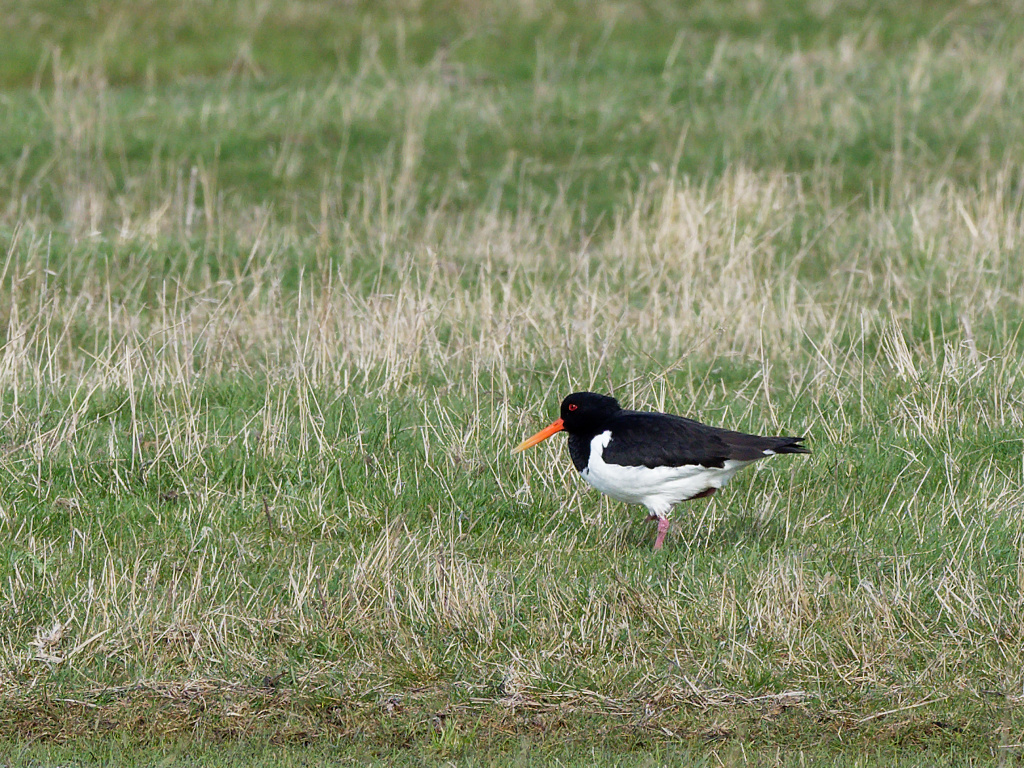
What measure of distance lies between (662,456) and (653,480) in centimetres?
12

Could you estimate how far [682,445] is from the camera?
19.8 feet

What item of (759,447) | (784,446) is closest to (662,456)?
(759,447)

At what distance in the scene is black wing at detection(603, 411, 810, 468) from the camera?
596 cm

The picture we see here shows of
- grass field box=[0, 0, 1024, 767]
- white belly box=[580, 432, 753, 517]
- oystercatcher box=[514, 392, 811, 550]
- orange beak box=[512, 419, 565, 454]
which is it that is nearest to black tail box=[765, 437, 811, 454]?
oystercatcher box=[514, 392, 811, 550]

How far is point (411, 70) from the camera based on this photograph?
18.5 m

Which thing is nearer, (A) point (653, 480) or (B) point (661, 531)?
(A) point (653, 480)

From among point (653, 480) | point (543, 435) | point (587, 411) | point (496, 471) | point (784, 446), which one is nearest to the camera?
point (784, 446)

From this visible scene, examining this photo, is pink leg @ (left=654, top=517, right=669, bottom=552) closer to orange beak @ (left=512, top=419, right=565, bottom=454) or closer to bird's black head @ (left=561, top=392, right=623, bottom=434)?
bird's black head @ (left=561, top=392, right=623, bottom=434)

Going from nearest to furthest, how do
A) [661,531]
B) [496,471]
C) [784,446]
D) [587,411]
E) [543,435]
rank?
[784,446]
[661,531]
[587,411]
[543,435]
[496,471]

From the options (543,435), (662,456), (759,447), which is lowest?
(543,435)

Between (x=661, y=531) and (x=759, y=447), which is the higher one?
(x=759, y=447)

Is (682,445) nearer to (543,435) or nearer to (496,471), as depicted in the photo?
(543,435)

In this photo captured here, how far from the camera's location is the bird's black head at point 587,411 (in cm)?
648

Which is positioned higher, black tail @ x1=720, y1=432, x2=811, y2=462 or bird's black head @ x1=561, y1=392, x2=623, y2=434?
black tail @ x1=720, y1=432, x2=811, y2=462
